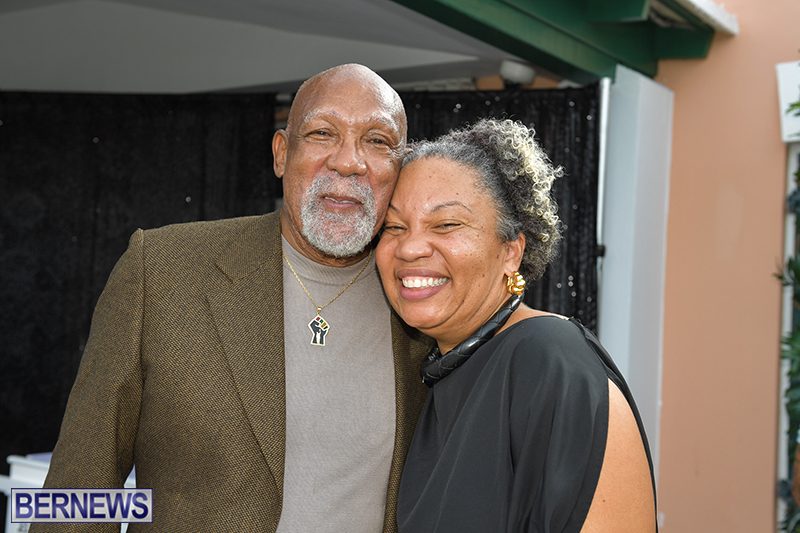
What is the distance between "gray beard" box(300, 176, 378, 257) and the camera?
1.66 metres

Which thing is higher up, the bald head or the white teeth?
the bald head

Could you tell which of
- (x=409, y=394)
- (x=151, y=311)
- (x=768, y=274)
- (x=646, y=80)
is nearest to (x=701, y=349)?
(x=768, y=274)

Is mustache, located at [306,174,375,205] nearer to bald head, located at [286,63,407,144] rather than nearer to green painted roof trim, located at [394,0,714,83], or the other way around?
bald head, located at [286,63,407,144]

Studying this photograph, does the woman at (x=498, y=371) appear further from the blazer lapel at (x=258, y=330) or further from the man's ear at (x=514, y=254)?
the blazer lapel at (x=258, y=330)

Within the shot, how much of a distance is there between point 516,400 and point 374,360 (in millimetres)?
428

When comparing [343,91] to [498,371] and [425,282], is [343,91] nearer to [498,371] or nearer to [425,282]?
[425,282]

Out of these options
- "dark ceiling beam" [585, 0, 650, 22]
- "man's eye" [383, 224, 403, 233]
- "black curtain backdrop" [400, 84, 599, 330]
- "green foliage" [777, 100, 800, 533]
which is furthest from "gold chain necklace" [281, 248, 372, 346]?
"green foliage" [777, 100, 800, 533]

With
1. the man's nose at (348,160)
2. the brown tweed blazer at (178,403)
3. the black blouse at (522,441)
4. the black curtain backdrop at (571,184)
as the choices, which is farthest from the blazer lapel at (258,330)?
the black curtain backdrop at (571,184)

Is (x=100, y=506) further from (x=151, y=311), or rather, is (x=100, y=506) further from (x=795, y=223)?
(x=795, y=223)

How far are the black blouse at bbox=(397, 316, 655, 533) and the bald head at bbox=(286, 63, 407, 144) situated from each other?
645 millimetres

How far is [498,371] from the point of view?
1516 millimetres

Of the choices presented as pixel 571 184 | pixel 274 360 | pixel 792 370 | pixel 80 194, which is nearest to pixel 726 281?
pixel 792 370

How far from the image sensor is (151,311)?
59.7 inches

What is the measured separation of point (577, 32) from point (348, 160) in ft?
7.97
